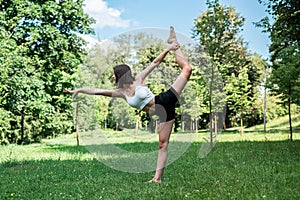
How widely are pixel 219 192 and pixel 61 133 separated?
2563 cm

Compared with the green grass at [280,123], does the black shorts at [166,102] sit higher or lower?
higher

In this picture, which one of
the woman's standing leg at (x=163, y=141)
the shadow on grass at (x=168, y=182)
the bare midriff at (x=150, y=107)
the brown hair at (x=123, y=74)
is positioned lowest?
the shadow on grass at (x=168, y=182)

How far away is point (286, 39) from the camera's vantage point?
13367mm

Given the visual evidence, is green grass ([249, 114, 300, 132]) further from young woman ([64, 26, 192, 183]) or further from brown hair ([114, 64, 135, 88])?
brown hair ([114, 64, 135, 88])

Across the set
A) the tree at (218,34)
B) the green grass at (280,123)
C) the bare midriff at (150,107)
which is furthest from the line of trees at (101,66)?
the green grass at (280,123)

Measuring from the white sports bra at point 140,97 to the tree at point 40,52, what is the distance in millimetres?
14677

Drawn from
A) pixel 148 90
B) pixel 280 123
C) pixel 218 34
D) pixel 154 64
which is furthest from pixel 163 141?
pixel 280 123

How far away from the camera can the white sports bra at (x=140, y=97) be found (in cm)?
528

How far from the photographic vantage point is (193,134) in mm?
6113

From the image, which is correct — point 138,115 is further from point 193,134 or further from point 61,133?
point 61,133

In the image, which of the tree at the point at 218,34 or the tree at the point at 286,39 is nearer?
the tree at the point at 286,39

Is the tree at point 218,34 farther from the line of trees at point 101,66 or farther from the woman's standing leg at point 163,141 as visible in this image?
the woman's standing leg at point 163,141

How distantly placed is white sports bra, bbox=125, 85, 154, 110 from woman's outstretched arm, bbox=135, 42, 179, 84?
0.19m

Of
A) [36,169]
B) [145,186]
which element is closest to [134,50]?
[145,186]
